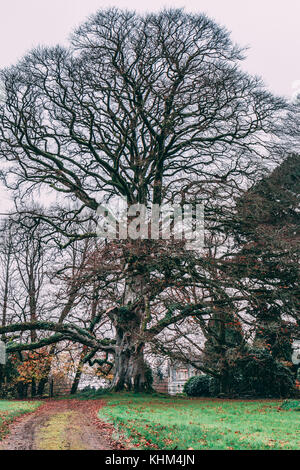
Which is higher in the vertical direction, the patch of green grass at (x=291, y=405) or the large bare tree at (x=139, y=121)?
the large bare tree at (x=139, y=121)

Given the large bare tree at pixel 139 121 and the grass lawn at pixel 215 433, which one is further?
the large bare tree at pixel 139 121

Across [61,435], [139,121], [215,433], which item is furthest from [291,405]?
[139,121]

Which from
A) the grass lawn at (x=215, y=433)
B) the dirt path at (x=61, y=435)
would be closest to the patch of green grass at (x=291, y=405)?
the grass lawn at (x=215, y=433)

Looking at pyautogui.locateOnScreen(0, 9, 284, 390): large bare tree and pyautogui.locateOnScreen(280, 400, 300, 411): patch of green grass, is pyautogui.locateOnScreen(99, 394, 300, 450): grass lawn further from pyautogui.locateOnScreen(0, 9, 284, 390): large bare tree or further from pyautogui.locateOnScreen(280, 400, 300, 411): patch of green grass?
pyautogui.locateOnScreen(0, 9, 284, 390): large bare tree

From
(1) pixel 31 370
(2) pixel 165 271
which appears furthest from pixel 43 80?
(1) pixel 31 370

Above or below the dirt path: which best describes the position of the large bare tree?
above

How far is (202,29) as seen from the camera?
15.8m

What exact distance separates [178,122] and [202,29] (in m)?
3.57

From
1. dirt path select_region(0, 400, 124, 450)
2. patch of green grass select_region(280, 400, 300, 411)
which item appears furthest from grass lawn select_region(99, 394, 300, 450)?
patch of green grass select_region(280, 400, 300, 411)

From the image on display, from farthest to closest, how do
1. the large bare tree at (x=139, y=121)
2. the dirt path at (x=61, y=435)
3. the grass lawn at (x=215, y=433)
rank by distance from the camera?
the large bare tree at (x=139, y=121), the dirt path at (x=61, y=435), the grass lawn at (x=215, y=433)

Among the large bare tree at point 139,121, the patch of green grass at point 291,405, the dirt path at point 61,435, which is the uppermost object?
the large bare tree at point 139,121

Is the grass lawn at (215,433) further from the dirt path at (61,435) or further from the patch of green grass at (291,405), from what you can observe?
the patch of green grass at (291,405)

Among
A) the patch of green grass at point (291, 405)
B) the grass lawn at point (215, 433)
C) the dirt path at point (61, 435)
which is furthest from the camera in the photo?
the patch of green grass at point (291, 405)

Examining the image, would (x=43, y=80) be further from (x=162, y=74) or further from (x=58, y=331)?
(x=58, y=331)
